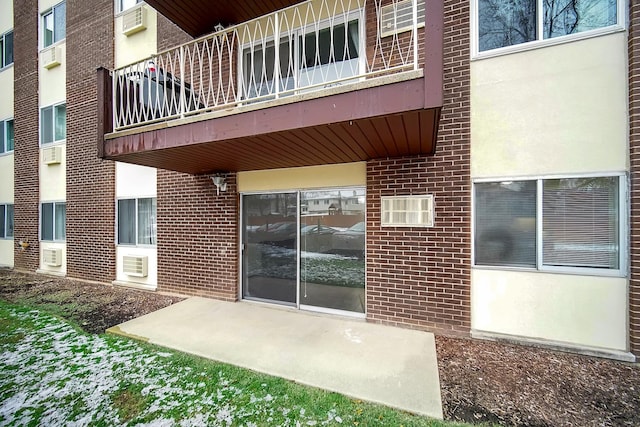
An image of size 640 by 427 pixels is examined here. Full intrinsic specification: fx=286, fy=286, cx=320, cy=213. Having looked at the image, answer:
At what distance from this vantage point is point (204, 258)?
5.94 m

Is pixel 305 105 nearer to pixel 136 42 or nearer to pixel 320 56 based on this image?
pixel 320 56

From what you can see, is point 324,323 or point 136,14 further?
point 136,14

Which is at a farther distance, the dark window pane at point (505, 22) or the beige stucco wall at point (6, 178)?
the beige stucco wall at point (6, 178)

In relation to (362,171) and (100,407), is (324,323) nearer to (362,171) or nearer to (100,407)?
(362,171)

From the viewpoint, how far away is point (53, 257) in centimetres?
830

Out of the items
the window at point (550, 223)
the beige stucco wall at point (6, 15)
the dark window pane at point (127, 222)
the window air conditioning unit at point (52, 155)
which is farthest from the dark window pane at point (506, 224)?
the beige stucco wall at point (6, 15)

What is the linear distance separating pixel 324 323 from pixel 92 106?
318 inches

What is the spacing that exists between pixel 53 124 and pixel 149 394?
9444 mm

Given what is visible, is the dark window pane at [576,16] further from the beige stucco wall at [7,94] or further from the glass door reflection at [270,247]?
the beige stucco wall at [7,94]

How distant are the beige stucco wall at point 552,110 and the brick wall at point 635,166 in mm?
92

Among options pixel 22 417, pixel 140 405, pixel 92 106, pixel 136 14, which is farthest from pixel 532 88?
pixel 92 106

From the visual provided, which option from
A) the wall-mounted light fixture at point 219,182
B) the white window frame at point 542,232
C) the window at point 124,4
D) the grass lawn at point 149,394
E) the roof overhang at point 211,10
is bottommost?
the grass lawn at point 149,394

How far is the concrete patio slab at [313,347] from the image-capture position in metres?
2.91

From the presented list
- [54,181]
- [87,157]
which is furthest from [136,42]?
[54,181]
